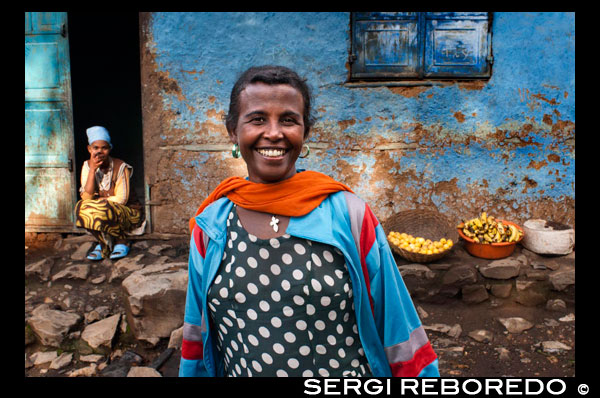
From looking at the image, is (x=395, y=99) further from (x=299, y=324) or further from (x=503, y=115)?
(x=299, y=324)

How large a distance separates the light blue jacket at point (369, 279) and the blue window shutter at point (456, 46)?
3691mm

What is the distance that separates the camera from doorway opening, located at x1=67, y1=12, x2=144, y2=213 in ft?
24.6

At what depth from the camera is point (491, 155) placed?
4586 mm

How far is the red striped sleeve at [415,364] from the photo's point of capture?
1364 millimetres

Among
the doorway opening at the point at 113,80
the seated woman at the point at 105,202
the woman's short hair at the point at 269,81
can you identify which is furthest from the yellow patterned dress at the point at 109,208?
the woman's short hair at the point at 269,81

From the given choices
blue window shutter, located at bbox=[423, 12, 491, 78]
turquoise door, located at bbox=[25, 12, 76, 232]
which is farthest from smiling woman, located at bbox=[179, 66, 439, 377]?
turquoise door, located at bbox=[25, 12, 76, 232]

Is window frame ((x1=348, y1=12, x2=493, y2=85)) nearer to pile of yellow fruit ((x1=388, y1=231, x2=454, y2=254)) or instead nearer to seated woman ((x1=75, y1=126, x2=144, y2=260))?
pile of yellow fruit ((x1=388, y1=231, x2=454, y2=254))

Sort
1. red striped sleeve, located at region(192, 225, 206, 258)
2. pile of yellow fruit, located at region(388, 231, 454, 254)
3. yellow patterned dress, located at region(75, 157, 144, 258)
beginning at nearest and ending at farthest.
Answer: red striped sleeve, located at region(192, 225, 206, 258), pile of yellow fruit, located at region(388, 231, 454, 254), yellow patterned dress, located at region(75, 157, 144, 258)

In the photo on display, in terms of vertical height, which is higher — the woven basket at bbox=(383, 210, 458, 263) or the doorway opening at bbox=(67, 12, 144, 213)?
the doorway opening at bbox=(67, 12, 144, 213)

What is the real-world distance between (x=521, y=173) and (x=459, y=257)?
50.5 inches

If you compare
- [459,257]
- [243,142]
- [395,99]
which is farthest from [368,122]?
[243,142]

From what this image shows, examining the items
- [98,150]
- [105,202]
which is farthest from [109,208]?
[98,150]

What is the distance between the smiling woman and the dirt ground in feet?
7.44

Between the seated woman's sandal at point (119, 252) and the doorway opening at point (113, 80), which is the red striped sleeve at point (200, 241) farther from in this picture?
the doorway opening at point (113, 80)
